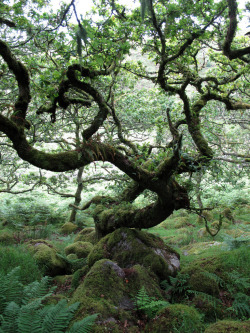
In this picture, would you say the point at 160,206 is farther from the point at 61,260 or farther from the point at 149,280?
the point at 61,260

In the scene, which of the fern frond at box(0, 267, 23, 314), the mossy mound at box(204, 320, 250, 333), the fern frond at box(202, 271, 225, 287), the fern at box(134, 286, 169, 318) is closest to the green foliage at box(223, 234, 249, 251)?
the fern frond at box(202, 271, 225, 287)

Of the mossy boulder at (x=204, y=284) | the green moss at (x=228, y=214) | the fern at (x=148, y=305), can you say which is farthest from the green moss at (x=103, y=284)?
the green moss at (x=228, y=214)

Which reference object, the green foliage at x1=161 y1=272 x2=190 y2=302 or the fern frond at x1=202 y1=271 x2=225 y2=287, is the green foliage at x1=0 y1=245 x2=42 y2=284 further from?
the fern frond at x1=202 y1=271 x2=225 y2=287

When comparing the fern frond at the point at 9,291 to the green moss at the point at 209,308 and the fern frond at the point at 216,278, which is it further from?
the fern frond at the point at 216,278

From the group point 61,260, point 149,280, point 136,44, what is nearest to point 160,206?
point 149,280

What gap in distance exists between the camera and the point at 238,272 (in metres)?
4.79

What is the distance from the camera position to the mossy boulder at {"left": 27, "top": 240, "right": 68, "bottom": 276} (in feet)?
19.8

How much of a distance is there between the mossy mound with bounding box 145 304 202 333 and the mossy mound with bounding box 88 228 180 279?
1.92 metres

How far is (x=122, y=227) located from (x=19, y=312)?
4.23m

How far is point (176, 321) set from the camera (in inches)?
124

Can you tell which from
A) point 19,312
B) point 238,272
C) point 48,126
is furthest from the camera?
point 48,126

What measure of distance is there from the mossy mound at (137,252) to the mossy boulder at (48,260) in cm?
99

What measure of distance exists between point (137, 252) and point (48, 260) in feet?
8.00

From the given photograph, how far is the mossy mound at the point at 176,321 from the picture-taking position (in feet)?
9.98
